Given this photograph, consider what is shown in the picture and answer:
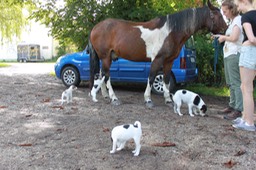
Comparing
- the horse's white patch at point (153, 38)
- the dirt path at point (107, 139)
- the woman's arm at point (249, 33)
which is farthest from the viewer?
the horse's white patch at point (153, 38)

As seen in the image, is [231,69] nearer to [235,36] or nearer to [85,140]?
[235,36]

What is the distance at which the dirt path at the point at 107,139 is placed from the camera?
3.79 meters

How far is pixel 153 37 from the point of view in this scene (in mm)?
7348

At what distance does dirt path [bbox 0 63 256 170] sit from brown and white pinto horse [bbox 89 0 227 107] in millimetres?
1060

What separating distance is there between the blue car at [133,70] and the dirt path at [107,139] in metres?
2.47

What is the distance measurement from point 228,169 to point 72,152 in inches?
76.3

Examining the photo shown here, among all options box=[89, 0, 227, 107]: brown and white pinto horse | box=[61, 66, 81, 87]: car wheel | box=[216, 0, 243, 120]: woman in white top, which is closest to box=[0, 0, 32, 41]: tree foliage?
box=[61, 66, 81, 87]: car wheel

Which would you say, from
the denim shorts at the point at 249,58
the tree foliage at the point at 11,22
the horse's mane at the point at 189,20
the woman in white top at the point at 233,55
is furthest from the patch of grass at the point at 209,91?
the tree foliage at the point at 11,22

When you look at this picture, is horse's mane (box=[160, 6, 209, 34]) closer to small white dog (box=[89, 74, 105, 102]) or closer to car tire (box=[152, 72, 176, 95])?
small white dog (box=[89, 74, 105, 102])

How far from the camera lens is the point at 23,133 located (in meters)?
5.04

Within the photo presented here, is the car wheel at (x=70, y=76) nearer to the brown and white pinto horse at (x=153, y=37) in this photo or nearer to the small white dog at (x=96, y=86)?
the brown and white pinto horse at (x=153, y=37)

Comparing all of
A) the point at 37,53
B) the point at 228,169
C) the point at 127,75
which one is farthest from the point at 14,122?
the point at 37,53

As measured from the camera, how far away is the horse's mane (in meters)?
6.89

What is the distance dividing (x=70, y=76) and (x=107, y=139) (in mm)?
6665
